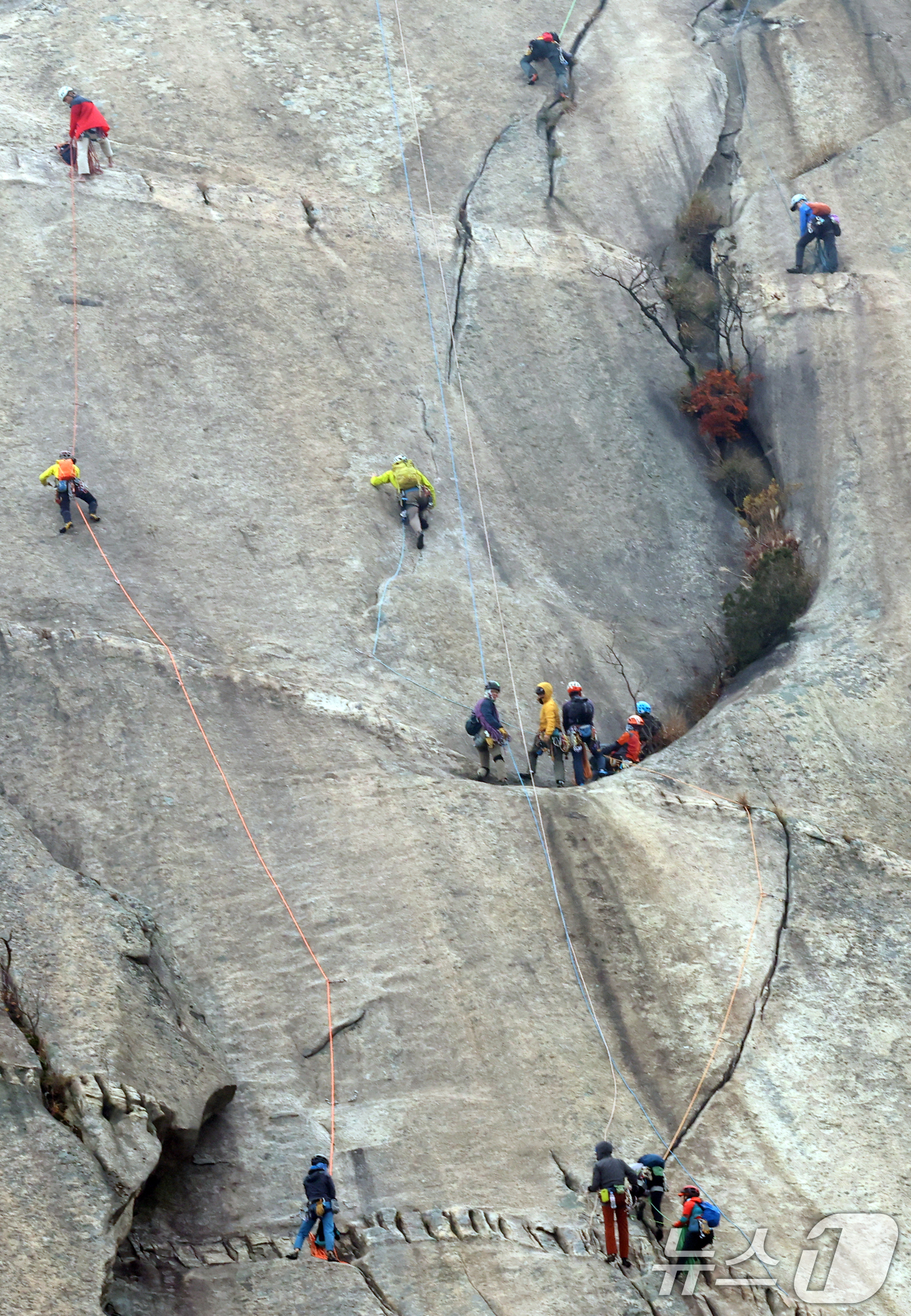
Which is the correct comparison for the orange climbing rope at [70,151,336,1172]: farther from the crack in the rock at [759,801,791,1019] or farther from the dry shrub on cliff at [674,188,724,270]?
the dry shrub on cliff at [674,188,724,270]

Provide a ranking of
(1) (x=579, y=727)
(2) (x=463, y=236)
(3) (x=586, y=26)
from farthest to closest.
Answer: (3) (x=586, y=26) → (2) (x=463, y=236) → (1) (x=579, y=727)

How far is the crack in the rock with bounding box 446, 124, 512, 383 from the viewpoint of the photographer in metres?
26.1

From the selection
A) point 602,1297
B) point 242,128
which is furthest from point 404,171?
point 602,1297

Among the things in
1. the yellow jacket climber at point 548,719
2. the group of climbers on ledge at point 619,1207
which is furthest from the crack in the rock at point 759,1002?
the yellow jacket climber at point 548,719

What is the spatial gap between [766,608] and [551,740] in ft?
16.3

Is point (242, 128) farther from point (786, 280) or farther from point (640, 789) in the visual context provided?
point (640, 789)

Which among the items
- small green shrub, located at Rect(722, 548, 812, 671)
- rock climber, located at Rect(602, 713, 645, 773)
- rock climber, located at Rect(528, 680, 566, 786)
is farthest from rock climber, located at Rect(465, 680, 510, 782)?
small green shrub, located at Rect(722, 548, 812, 671)

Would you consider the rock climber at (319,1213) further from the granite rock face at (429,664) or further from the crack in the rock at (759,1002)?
the crack in the rock at (759,1002)

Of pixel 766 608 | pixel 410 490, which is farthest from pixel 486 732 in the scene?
pixel 766 608

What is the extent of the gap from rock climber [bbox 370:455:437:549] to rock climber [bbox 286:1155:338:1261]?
11.5m

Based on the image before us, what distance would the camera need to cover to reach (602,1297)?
12.9 metres

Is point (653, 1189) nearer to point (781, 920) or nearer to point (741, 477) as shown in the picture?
point (781, 920)

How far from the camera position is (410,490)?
22.1 metres

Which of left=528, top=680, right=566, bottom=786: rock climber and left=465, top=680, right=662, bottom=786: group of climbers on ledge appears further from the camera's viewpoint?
left=528, top=680, right=566, bottom=786: rock climber
